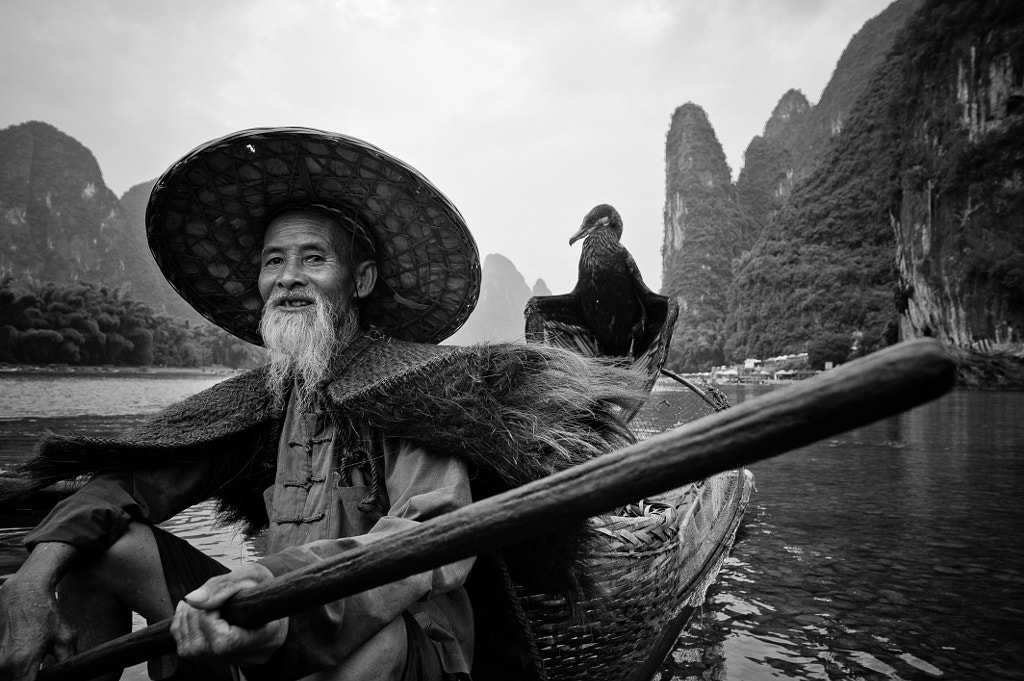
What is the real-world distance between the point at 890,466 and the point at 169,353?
164 feet

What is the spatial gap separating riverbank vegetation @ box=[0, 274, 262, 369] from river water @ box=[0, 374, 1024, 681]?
100ft

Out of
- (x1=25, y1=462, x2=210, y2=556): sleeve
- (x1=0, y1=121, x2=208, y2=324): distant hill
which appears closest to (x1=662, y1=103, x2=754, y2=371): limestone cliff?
(x1=25, y1=462, x2=210, y2=556): sleeve

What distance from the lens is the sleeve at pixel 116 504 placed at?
53.5 inches

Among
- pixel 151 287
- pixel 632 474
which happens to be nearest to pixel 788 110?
pixel 151 287

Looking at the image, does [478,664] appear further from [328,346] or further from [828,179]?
[828,179]

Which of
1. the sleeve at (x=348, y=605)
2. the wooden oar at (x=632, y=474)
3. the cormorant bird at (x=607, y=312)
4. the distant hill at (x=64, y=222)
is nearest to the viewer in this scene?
the wooden oar at (x=632, y=474)

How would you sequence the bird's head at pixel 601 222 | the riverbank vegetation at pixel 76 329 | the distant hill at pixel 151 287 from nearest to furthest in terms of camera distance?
1. the bird's head at pixel 601 222
2. the riverbank vegetation at pixel 76 329
3. the distant hill at pixel 151 287

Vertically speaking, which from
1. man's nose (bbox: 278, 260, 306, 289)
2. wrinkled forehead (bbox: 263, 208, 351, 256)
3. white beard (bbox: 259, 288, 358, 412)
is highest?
wrinkled forehead (bbox: 263, 208, 351, 256)

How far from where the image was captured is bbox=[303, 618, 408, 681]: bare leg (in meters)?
1.10

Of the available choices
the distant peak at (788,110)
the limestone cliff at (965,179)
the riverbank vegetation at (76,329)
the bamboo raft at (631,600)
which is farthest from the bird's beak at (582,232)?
the distant peak at (788,110)

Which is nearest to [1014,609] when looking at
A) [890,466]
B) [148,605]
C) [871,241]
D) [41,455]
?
[148,605]

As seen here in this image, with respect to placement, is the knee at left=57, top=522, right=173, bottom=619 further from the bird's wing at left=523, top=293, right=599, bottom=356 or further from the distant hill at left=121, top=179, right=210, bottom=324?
the distant hill at left=121, top=179, right=210, bottom=324

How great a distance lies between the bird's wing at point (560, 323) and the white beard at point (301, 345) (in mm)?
2023

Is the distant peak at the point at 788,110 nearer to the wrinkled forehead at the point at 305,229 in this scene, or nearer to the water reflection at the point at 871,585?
the water reflection at the point at 871,585
